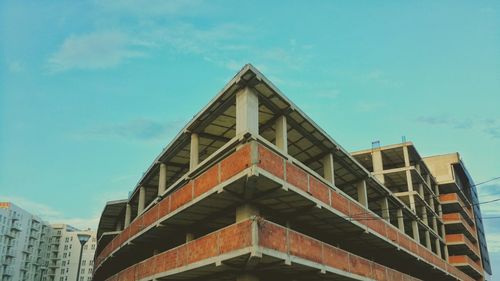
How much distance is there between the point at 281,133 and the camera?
22.0m

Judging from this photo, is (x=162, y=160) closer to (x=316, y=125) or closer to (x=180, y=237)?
(x=180, y=237)

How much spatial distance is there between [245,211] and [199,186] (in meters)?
2.57

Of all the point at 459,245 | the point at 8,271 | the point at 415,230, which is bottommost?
the point at 415,230

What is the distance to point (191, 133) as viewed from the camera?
24.9 m

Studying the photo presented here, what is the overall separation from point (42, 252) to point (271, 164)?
131657 millimetres

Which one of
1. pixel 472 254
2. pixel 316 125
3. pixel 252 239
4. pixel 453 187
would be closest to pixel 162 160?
pixel 316 125

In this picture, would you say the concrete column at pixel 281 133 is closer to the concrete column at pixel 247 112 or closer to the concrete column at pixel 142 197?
the concrete column at pixel 247 112

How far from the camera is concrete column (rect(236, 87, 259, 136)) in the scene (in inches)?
755

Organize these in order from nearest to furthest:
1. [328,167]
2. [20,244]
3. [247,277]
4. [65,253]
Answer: [247,277]
[328,167]
[20,244]
[65,253]

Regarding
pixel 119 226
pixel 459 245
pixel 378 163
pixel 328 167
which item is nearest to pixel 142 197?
pixel 119 226

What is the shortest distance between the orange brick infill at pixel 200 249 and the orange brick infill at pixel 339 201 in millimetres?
2771

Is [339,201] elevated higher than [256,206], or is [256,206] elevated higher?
[339,201]

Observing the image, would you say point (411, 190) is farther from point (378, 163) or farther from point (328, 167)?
point (328, 167)

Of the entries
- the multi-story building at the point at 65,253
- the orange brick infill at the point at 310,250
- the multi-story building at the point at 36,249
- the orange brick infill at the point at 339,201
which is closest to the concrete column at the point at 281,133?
the orange brick infill at the point at 339,201
